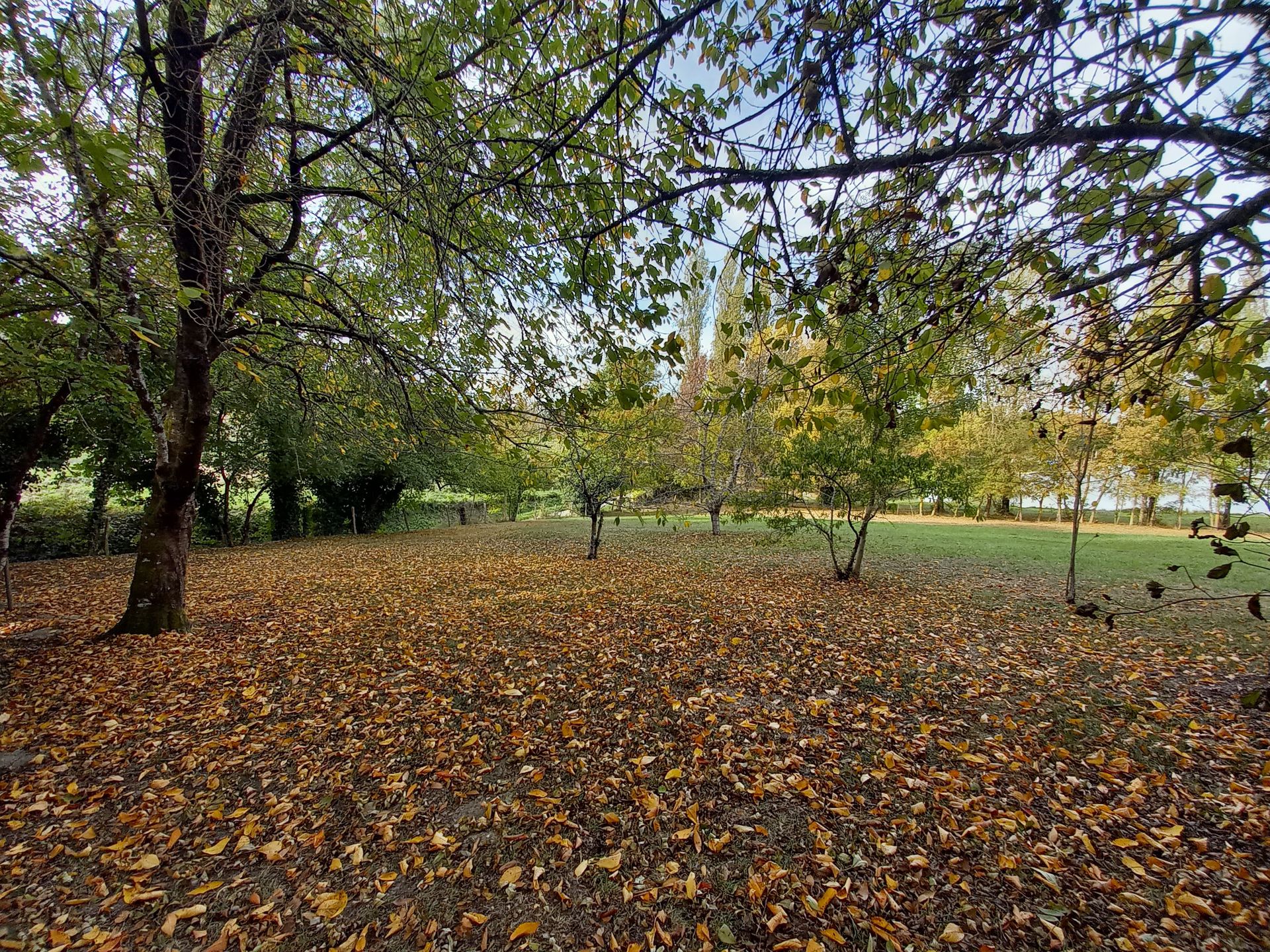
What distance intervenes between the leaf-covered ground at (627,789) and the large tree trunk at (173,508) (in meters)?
0.40

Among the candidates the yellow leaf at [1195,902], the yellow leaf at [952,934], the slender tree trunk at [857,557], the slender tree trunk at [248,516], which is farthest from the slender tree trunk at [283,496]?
the yellow leaf at [1195,902]

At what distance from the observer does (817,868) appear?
2342mm

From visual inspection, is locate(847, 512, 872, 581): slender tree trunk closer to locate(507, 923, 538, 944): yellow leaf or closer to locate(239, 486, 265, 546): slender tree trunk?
locate(507, 923, 538, 944): yellow leaf

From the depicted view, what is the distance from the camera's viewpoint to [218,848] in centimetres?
241

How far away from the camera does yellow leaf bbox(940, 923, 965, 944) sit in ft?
6.54

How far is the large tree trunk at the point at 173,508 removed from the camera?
4.66m

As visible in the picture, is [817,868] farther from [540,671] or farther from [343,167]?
[343,167]

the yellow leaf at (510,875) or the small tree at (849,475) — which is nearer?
the yellow leaf at (510,875)

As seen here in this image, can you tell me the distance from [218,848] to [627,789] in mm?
2197

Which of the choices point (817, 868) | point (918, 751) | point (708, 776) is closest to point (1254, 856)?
point (918, 751)

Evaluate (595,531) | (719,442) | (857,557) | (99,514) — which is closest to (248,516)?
(99,514)

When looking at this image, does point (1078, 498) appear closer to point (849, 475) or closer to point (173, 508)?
point (849, 475)

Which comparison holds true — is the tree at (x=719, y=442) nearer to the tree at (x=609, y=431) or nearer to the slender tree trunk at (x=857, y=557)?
the tree at (x=609, y=431)

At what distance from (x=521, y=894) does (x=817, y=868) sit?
1.48 m
